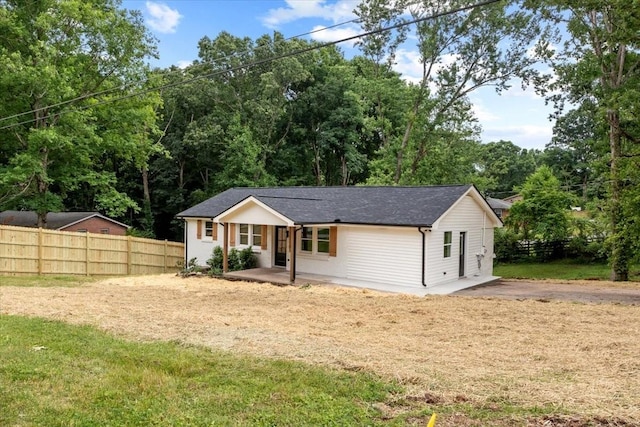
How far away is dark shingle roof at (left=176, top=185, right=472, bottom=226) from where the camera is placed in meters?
15.6

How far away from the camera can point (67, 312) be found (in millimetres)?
9625

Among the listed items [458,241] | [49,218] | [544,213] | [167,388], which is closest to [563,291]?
[458,241]

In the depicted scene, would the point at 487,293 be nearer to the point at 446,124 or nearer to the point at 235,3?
the point at 235,3

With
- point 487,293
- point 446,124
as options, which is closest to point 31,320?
point 487,293

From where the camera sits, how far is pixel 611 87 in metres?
18.8

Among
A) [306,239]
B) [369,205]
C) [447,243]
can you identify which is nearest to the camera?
[447,243]

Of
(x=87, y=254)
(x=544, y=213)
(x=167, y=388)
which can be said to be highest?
(x=544, y=213)

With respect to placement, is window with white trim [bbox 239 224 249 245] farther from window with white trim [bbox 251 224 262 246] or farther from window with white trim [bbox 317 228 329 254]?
window with white trim [bbox 317 228 329 254]

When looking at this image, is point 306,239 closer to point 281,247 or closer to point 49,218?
point 281,247

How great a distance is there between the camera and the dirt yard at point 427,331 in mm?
5211

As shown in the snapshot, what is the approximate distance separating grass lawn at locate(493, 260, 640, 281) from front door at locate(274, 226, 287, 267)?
986 cm

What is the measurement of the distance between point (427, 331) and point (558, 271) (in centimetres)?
1823

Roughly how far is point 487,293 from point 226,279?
366 inches

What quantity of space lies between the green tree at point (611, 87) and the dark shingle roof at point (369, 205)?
594 cm
